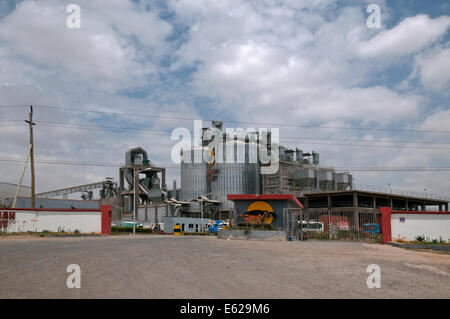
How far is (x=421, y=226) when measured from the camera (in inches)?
985

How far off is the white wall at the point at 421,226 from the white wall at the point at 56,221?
76.9 ft

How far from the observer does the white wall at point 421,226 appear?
24.5m

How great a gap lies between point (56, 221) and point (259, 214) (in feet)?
55.1

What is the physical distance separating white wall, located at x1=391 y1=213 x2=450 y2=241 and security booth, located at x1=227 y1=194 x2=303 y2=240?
691cm

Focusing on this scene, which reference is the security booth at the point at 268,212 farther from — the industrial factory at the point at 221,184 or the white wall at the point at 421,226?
the industrial factory at the point at 221,184

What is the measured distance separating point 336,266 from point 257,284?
15.0ft

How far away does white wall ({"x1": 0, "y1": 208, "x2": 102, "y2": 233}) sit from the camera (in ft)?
107

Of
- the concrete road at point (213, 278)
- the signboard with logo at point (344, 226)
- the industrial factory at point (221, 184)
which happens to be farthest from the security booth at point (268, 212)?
the industrial factory at point (221, 184)

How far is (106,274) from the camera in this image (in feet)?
33.0

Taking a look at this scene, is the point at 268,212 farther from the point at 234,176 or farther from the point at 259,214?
the point at 234,176

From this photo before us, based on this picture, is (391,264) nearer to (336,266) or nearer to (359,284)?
(336,266)

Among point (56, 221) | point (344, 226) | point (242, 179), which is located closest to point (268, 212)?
point (344, 226)
